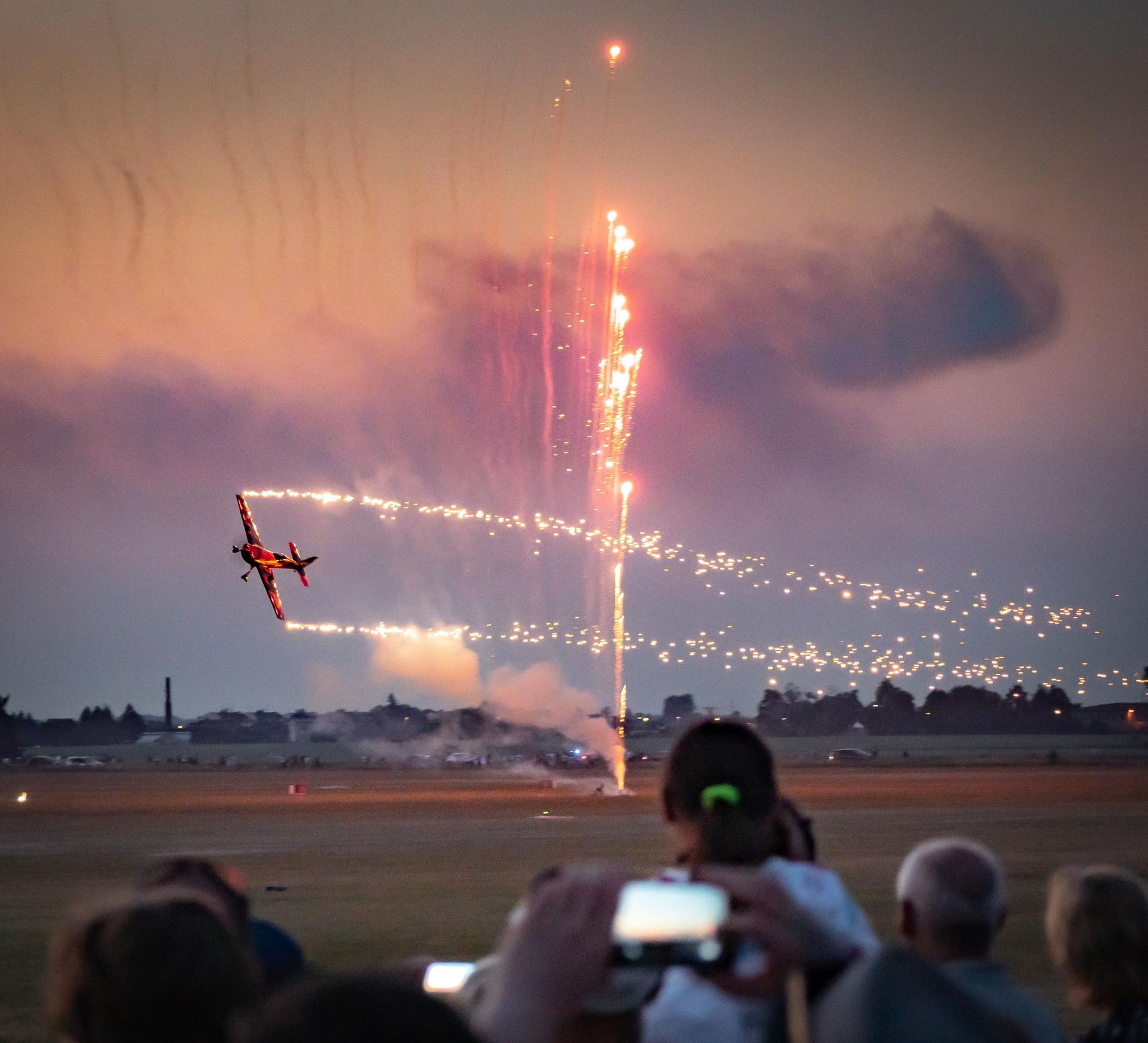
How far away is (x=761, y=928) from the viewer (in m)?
2.49

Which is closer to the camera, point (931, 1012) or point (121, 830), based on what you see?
point (931, 1012)

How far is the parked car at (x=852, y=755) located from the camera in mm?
115062

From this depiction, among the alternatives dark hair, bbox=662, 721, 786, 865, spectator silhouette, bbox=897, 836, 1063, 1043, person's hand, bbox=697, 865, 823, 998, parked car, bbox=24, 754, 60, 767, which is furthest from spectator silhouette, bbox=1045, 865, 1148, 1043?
parked car, bbox=24, 754, 60, 767

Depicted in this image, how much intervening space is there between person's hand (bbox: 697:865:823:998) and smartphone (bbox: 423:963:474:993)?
1.84 meters

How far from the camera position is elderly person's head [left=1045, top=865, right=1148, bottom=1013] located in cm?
452

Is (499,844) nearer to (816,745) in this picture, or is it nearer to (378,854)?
(378,854)

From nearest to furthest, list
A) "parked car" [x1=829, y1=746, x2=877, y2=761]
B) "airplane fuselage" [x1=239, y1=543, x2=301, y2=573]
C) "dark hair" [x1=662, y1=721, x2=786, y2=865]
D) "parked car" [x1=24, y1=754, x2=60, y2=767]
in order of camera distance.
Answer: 1. "dark hair" [x1=662, y1=721, x2=786, y2=865]
2. "airplane fuselage" [x1=239, y1=543, x2=301, y2=573]
3. "parked car" [x1=829, y1=746, x2=877, y2=761]
4. "parked car" [x1=24, y1=754, x2=60, y2=767]

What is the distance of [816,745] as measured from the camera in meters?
142

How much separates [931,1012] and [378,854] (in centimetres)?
3004

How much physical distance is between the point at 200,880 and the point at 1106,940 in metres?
2.92

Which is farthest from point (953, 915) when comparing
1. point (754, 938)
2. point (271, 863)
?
point (271, 863)

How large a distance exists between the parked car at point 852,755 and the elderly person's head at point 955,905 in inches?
4416

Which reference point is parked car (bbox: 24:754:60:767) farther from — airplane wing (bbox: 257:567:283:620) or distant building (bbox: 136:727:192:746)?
airplane wing (bbox: 257:567:283:620)

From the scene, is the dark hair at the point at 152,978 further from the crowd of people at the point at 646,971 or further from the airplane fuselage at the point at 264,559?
the airplane fuselage at the point at 264,559
